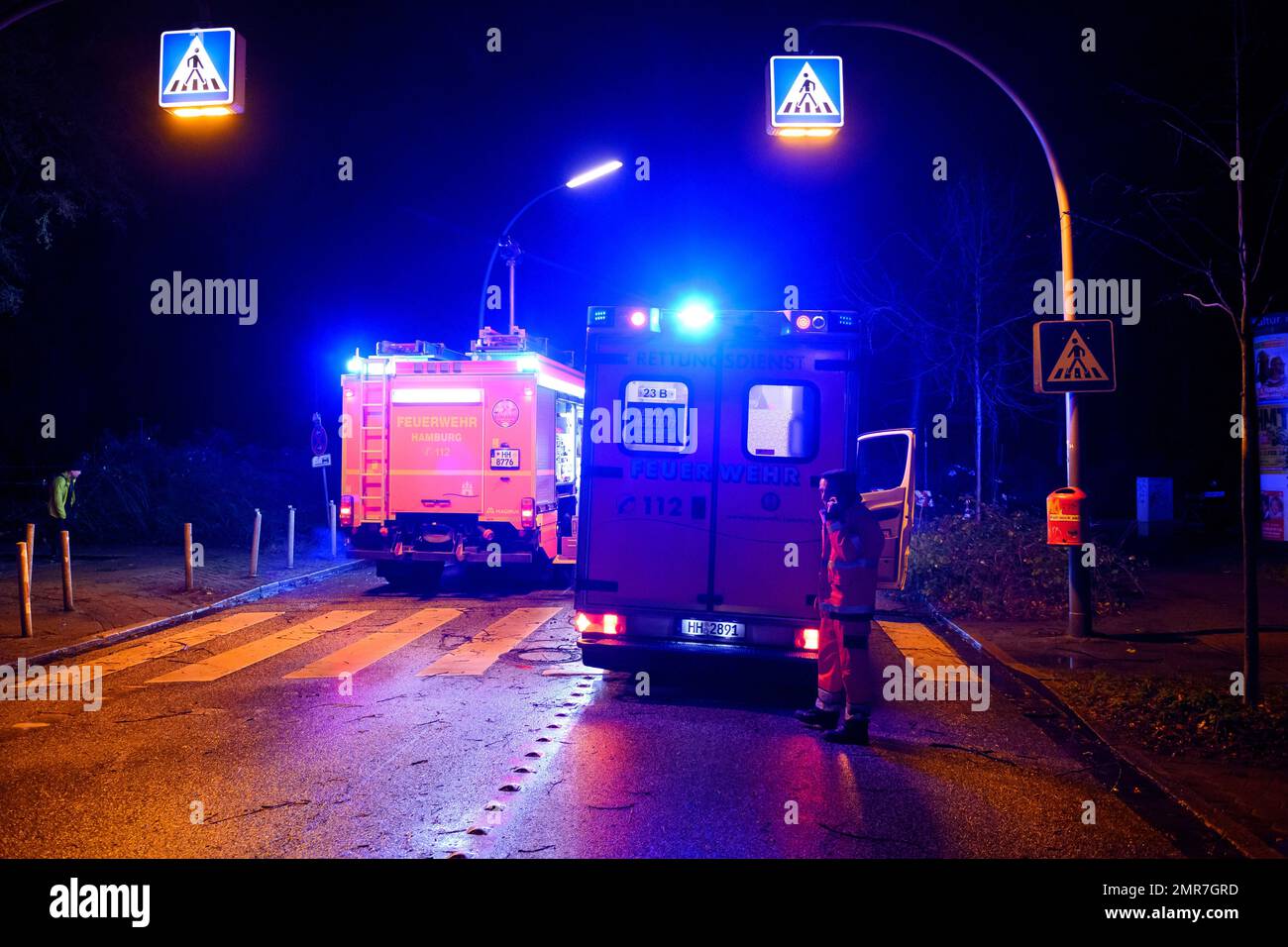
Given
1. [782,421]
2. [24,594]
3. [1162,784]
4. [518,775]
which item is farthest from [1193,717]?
[24,594]

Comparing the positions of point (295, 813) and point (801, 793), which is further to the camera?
point (801, 793)

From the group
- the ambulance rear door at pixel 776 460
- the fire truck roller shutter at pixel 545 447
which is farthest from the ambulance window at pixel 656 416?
the fire truck roller shutter at pixel 545 447

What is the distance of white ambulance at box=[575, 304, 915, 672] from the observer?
7.70 m

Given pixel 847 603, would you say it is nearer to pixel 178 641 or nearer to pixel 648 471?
pixel 648 471

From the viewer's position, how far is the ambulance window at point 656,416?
7852 millimetres

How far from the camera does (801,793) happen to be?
223 inches

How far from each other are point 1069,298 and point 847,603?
588cm

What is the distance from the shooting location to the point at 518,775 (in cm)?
594

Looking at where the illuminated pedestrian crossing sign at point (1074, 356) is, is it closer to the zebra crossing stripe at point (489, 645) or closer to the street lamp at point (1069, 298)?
the street lamp at point (1069, 298)

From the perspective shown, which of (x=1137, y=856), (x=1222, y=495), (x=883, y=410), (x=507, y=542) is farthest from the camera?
(x=883, y=410)

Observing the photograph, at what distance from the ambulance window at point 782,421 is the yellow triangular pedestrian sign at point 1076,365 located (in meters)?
4.15

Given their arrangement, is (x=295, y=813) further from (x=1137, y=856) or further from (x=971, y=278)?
(x=971, y=278)

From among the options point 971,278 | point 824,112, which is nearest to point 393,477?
point 824,112
